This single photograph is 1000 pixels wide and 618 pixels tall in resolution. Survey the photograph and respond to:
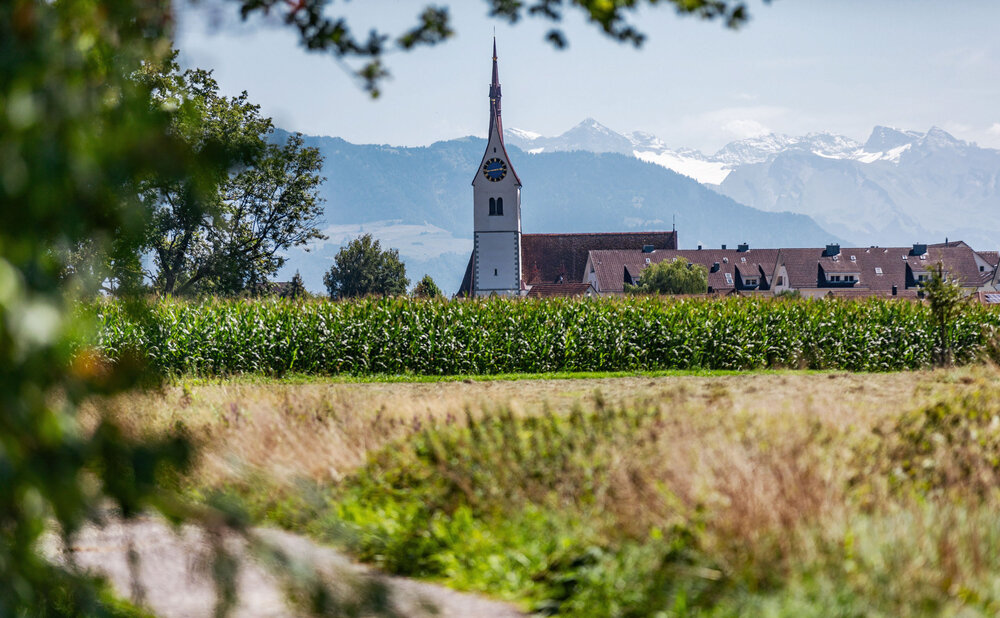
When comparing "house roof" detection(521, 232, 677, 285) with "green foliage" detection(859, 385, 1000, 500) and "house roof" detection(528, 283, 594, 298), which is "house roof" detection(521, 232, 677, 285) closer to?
"house roof" detection(528, 283, 594, 298)

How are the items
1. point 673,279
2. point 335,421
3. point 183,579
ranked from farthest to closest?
point 673,279, point 335,421, point 183,579

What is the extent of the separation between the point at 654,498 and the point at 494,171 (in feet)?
319

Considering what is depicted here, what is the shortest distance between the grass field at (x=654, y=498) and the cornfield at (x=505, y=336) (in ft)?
43.7

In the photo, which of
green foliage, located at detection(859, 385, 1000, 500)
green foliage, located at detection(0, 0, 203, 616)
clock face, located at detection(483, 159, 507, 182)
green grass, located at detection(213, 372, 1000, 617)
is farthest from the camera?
clock face, located at detection(483, 159, 507, 182)

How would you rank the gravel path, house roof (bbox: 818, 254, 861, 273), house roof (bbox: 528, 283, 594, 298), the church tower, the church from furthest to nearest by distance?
house roof (bbox: 818, 254, 861, 273) → the church → the church tower → house roof (bbox: 528, 283, 594, 298) → the gravel path

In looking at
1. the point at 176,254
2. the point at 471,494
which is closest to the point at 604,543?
the point at 471,494

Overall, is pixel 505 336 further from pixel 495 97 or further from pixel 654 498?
pixel 495 97

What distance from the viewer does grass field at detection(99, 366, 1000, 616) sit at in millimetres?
4492

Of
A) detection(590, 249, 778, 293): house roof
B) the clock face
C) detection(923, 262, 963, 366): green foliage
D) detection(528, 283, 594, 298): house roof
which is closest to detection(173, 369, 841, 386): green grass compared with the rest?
detection(923, 262, 963, 366): green foliage

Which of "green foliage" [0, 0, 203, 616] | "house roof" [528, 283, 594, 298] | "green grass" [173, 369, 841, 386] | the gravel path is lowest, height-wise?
the gravel path

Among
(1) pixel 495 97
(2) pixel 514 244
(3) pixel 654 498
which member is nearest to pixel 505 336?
(3) pixel 654 498

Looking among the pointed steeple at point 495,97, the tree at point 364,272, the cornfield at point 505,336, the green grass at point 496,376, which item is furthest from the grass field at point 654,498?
the pointed steeple at point 495,97

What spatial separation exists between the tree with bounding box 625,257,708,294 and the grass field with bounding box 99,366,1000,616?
68.5 m

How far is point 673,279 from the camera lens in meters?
77.2
